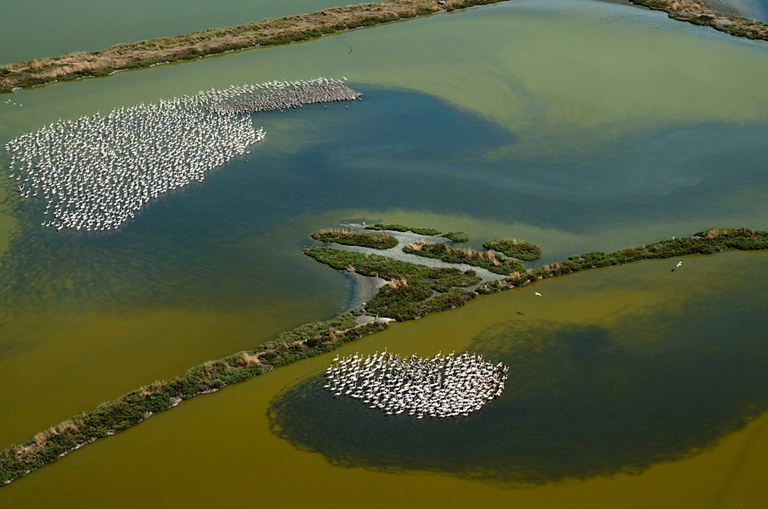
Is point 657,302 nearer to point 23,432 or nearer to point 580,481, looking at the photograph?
point 580,481

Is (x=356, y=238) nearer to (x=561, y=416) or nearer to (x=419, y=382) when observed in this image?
(x=419, y=382)

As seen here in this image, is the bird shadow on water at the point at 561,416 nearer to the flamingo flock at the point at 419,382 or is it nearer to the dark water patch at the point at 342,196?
the flamingo flock at the point at 419,382

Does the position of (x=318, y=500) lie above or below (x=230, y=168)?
below

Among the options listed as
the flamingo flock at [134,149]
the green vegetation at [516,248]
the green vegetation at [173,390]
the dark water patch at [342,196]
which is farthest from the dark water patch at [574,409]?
the flamingo flock at [134,149]

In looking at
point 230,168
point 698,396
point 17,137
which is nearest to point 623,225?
point 698,396

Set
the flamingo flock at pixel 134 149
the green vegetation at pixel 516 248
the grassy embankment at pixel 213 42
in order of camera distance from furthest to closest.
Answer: the grassy embankment at pixel 213 42, the flamingo flock at pixel 134 149, the green vegetation at pixel 516 248

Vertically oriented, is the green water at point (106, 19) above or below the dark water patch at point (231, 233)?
above

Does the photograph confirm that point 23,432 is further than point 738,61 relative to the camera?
No
